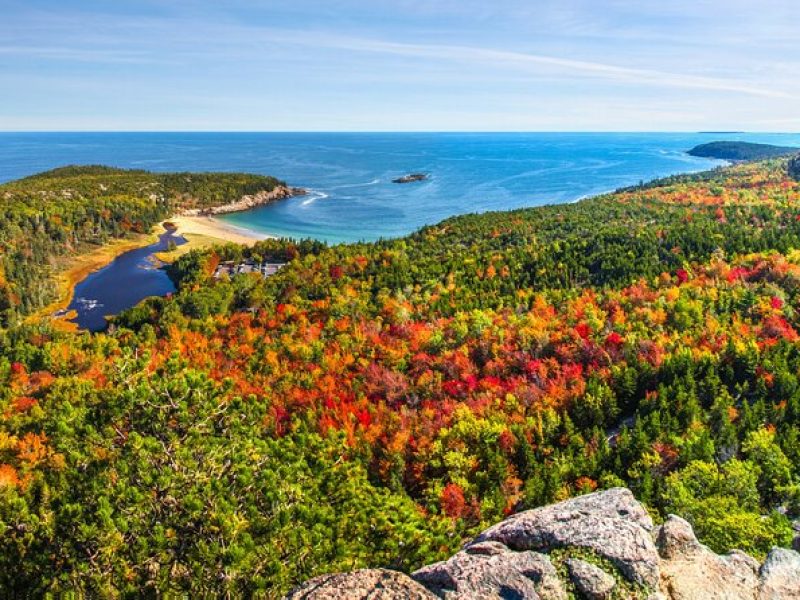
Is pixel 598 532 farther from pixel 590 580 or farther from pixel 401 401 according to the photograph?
pixel 401 401

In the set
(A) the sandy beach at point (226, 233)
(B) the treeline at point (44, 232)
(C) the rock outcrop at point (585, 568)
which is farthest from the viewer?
(A) the sandy beach at point (226, 233)

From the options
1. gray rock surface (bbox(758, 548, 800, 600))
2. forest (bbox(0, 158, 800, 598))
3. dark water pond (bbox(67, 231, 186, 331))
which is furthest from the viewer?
dark water pond (bbox(67, 231, 186, 331))

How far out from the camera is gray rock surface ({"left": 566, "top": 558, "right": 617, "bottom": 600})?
1814cm

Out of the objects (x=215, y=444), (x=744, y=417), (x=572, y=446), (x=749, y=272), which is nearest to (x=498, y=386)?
(x=572, y=446)

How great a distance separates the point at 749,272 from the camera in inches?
3509

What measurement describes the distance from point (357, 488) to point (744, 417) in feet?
131

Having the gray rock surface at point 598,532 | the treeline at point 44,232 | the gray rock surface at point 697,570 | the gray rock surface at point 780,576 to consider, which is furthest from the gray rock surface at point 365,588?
the treeline at point 44,232

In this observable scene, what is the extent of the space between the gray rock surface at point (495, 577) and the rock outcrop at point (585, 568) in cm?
3

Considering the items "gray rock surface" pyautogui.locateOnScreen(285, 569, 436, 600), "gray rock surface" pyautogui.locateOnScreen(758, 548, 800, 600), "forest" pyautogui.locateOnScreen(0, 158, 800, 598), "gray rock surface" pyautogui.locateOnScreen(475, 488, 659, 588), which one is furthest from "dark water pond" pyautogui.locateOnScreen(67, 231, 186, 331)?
"gray rock surface" pyautogui.locateOnScreen(758, 548, 800, 600)

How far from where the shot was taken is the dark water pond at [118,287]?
117000 millimetres

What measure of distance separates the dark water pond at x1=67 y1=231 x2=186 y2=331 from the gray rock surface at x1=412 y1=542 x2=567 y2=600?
107 metres

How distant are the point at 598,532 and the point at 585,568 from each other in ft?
6.23

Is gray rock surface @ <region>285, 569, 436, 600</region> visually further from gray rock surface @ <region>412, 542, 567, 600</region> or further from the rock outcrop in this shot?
gray rock surface @ <region>412, 542, 567, 600</region>

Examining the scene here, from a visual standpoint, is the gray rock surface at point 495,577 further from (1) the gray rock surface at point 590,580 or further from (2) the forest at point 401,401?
(2) the forest at point 401,401
